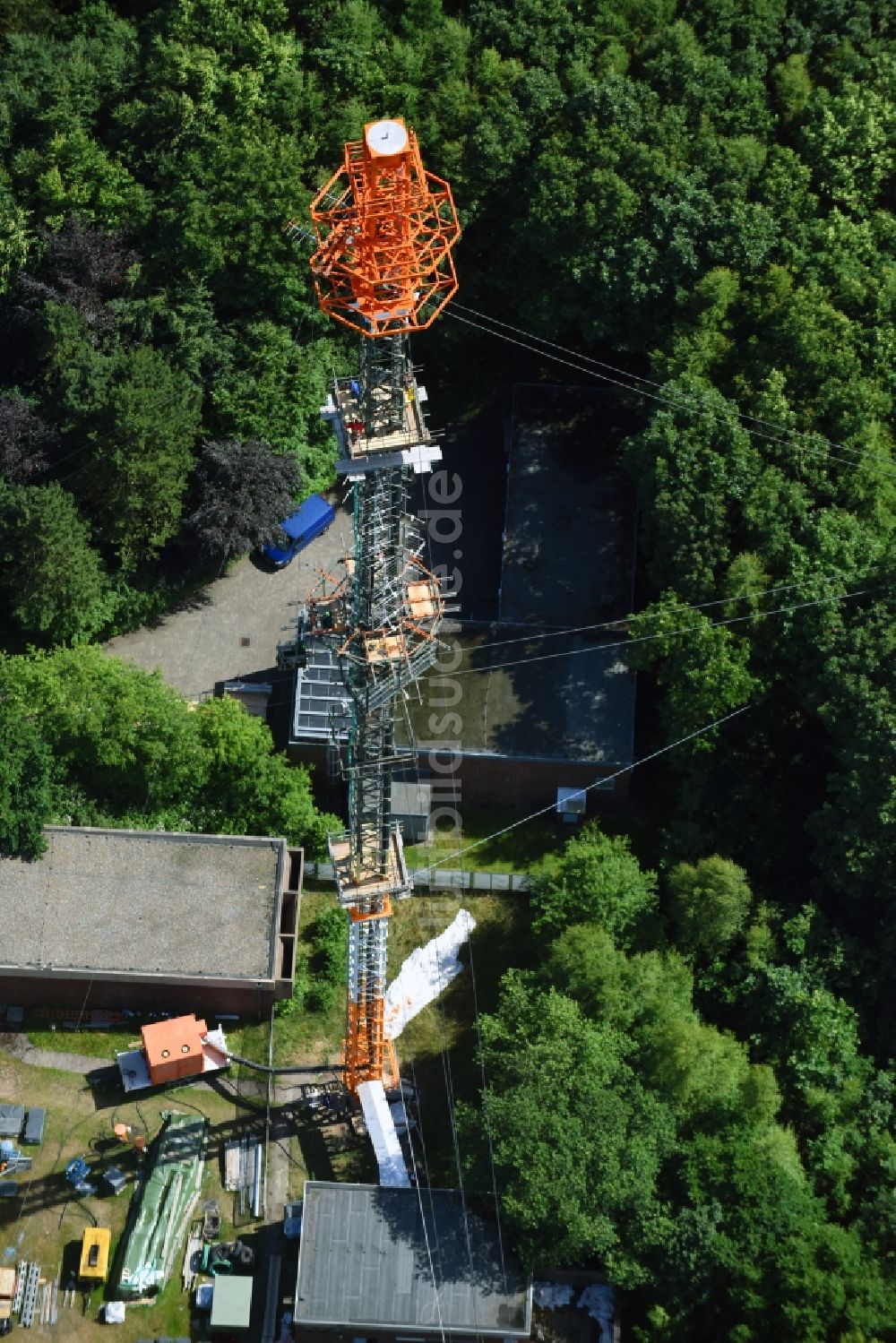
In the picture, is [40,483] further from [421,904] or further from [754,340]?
[754,340]

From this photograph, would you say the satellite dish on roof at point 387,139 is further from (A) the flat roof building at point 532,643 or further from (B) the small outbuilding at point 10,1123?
(B) the small outbuilding at point 10,1123

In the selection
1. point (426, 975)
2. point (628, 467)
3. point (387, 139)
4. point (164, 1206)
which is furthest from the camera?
point (628, 467)

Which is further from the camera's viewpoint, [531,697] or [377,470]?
[531,697]

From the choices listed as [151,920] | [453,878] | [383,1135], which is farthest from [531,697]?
[383,1135]

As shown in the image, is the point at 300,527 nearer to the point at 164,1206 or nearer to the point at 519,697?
the point at 519,697

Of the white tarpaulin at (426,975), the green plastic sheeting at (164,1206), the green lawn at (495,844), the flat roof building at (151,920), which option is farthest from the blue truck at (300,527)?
the green plastic sheeting at (164,1206)
